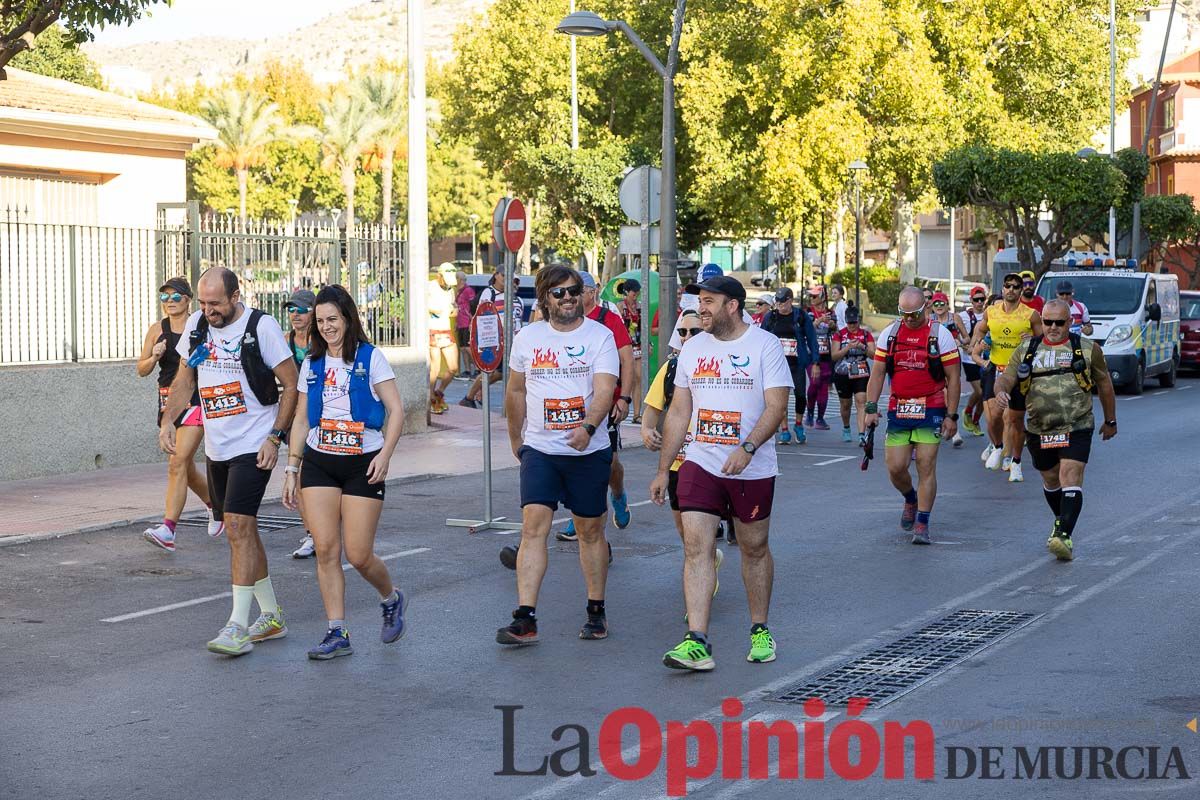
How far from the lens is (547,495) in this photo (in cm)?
795

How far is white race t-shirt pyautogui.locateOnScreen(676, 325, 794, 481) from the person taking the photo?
24.3 ft

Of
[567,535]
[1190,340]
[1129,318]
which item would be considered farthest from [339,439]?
[1190,340]

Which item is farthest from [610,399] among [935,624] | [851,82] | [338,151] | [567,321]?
[338,151]

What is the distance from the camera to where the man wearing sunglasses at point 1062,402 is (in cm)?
1036

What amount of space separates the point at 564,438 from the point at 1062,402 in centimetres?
399

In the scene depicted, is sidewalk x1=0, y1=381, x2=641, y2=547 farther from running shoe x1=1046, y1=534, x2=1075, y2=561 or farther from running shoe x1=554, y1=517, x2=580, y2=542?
running shoe x1=1046, y1=534, x2=1075, y2=561

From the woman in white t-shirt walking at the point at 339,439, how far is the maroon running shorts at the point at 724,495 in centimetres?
140

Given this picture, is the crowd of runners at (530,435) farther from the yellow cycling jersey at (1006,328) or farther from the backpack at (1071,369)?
the yellow cycling jersey at (1006,328)

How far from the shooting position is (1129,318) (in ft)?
88.8

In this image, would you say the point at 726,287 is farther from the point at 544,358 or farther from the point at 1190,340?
the point at 1190,340

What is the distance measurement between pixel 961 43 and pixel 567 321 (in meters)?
42.0

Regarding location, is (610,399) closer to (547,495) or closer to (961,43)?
(547,495)

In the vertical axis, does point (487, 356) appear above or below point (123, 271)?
below

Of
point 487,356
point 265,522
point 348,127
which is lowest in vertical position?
point 265,522
